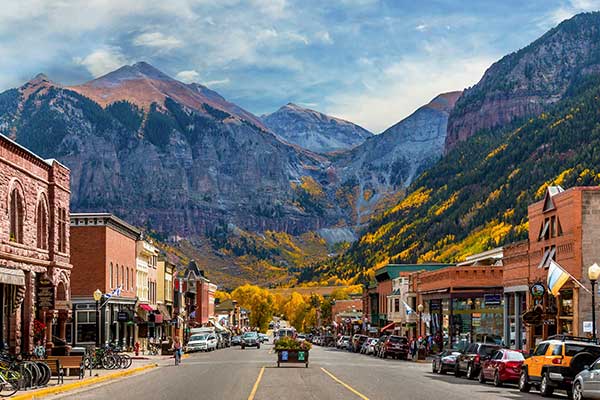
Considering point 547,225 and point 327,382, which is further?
point 547,225

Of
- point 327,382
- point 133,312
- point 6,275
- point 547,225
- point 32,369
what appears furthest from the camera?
point 133,312

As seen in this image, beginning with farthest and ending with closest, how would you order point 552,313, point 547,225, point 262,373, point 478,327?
point 478,327 < point 547,225 < point 552,313 < point 262,373

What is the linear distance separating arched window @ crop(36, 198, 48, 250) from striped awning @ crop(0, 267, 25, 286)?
20.7 ft

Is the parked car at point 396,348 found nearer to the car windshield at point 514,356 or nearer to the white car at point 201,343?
the white car at point 201,343

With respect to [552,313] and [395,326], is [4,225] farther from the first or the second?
[395,326]

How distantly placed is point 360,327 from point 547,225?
104 meters

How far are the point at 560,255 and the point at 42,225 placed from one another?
31.7 m

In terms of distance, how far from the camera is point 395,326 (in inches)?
4820

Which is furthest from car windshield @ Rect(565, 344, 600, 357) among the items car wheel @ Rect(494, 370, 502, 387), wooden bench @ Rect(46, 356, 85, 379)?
wooden bench @ Rect(46, 356, 85, 379)

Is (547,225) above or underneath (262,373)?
above

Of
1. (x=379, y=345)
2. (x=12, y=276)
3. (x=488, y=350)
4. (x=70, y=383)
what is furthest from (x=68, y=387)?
(x=379, y=345)

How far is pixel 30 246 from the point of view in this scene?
167ft

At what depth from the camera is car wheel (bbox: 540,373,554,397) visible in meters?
36.4

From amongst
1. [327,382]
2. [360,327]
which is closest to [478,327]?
[327,382]
